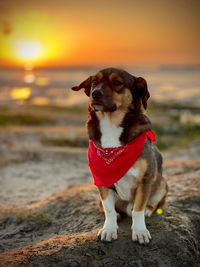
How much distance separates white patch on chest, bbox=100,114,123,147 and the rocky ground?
1462mm

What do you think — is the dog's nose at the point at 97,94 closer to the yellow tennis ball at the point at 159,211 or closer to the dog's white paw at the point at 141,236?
the dog's white paw at the point at 141,236

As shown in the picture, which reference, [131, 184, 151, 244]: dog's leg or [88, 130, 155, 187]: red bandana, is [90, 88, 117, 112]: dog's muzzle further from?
[131, 184, 151, 244]: dog's leg

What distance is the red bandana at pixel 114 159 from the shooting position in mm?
4297

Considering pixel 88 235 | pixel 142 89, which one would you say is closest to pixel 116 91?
pixel 142 89

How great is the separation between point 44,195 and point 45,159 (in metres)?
3.56

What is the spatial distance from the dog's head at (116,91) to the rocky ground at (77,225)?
203cm

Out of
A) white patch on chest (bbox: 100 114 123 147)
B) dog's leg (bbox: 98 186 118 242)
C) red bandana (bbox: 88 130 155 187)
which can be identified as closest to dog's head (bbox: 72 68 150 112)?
white patch on chest (bbox: 100 114 123 147)

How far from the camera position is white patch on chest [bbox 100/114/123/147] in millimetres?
4336

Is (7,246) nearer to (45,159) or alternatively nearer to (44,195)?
(44,195)

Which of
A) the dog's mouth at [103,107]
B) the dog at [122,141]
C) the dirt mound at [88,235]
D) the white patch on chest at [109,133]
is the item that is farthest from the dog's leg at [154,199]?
the dog's mouth at [103,107]

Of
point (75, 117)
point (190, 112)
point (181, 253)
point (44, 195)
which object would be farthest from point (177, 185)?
point (190, 112)

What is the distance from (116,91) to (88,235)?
7.61 feet

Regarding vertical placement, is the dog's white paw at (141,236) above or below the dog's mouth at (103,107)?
below

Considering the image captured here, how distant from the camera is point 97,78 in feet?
14.6
